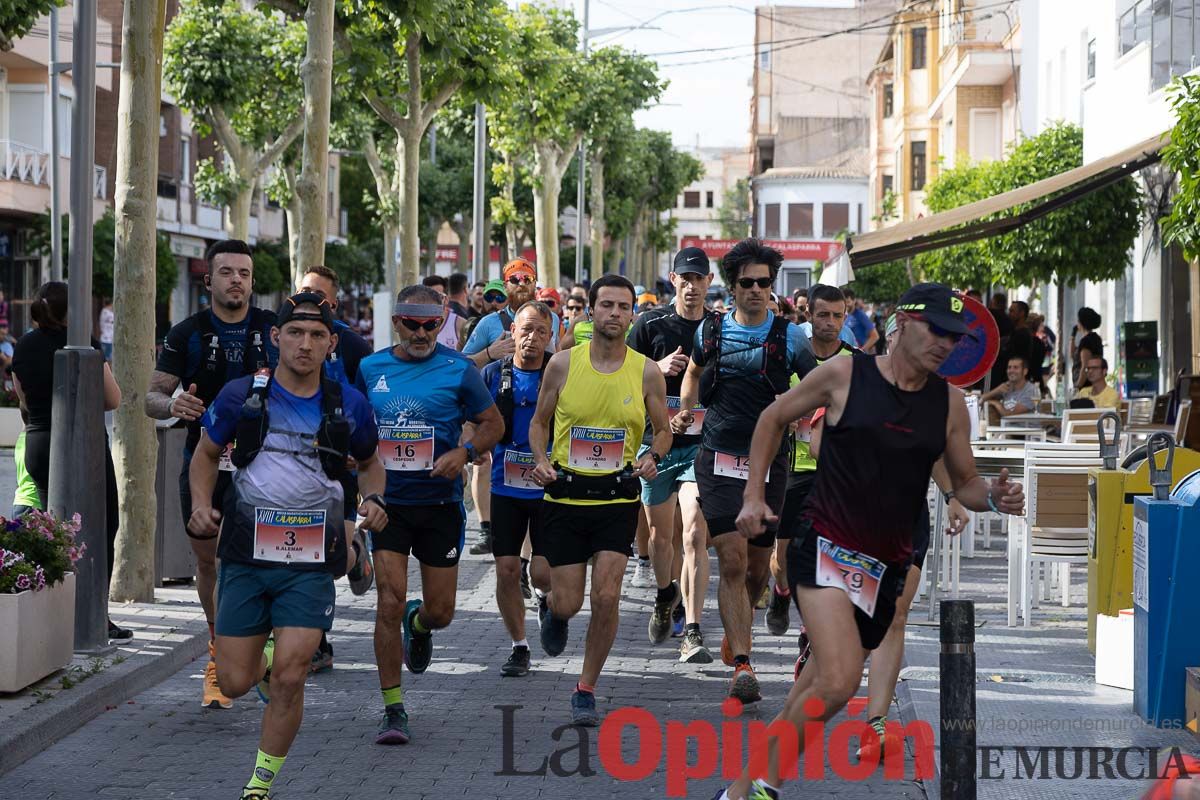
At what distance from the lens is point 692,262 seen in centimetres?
953

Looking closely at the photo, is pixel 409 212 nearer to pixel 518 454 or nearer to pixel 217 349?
pixel 518 454

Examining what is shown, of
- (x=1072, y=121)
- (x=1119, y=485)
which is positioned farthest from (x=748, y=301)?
(x=1072, y=121)

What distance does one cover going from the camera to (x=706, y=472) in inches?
347

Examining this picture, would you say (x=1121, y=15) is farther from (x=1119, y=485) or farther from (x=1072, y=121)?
(x=1119, y=485)

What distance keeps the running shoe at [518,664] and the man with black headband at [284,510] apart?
2.83 m

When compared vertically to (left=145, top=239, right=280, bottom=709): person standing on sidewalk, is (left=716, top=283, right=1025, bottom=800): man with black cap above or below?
below

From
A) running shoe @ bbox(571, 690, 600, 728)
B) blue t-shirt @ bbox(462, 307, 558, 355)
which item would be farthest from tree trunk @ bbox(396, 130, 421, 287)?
running shoe @ bbox(571, 690, 600, 728)

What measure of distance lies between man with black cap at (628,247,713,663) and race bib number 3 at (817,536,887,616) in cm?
324

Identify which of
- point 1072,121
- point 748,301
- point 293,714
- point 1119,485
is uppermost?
point 1072,121

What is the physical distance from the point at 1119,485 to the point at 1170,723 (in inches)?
67.9

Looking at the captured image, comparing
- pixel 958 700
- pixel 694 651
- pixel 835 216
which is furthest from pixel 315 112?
pixel 835 216

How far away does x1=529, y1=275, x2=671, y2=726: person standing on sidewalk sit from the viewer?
805 centimetres

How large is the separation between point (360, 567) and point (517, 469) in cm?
201

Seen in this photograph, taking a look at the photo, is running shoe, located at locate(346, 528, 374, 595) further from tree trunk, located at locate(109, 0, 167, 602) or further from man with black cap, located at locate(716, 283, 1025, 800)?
tree trunk, located at locate(109, 0, 167, 602)
